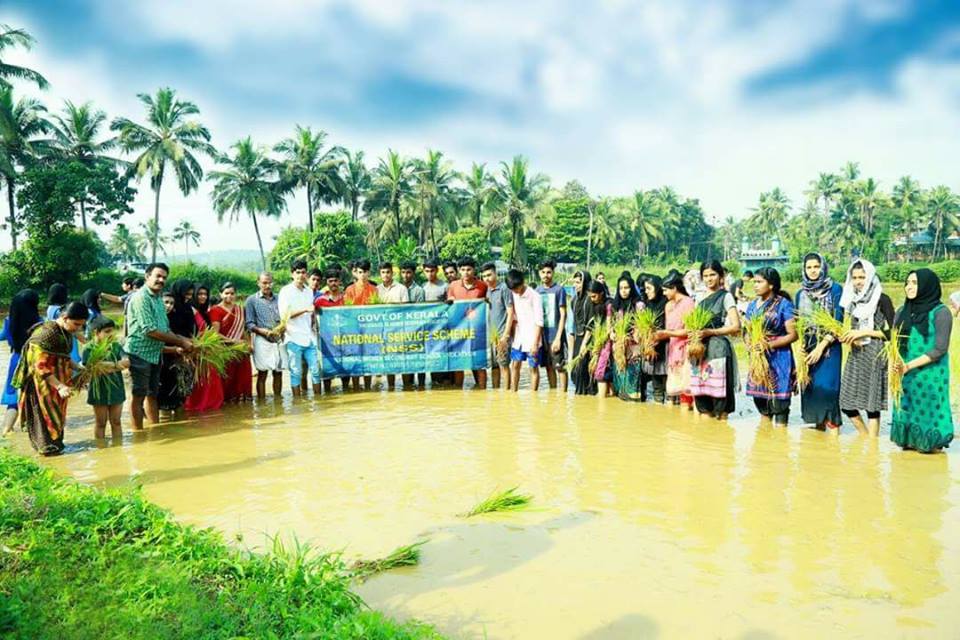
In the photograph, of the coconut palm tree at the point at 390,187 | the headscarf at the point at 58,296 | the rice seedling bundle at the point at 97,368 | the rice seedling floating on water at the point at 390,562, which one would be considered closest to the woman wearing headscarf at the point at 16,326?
the headscarf at the point at 58,296

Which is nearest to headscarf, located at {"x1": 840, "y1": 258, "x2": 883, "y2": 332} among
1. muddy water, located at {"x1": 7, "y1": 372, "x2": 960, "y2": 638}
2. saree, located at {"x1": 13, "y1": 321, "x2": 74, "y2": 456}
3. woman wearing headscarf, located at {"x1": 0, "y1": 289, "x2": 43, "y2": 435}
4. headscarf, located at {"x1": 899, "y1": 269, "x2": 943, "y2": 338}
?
headscarf, located at {"x1": 899, "y1": 269, "x2": 943, "y2": 338}

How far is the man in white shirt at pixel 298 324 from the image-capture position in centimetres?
799

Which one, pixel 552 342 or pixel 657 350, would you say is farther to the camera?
pixel 552 342

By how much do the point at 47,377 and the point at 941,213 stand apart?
76.1m

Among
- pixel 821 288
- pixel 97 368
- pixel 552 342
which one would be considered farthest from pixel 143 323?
pixel 821 288

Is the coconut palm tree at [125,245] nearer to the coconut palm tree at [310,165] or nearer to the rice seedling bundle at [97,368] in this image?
the coconut palm tree at [310,165]

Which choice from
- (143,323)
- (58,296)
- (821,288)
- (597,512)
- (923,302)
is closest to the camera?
(597,512)

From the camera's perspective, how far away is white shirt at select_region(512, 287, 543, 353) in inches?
315

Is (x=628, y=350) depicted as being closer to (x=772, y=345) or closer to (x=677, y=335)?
(x=677, y=335)

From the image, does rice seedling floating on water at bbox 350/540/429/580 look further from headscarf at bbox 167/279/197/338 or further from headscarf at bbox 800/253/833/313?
headscarf at bbox 167/279/197/338

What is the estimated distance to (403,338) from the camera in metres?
8.66

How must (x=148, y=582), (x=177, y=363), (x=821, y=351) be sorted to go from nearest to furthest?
(x=148, y=582) → (x=821, y=351) → (x=177, y=363)

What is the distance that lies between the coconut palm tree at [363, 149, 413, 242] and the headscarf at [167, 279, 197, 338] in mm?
37534

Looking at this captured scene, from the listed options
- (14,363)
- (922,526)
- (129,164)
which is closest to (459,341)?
(14,363)
